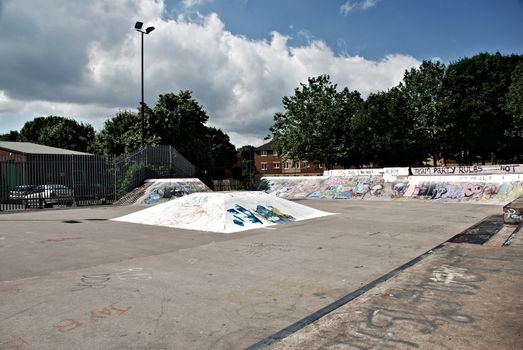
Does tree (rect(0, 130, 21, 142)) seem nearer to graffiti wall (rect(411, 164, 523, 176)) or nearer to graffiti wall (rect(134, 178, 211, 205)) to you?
graffiti wall (rect(134, 178, 211, 205))

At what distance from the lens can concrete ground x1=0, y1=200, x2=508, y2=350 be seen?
412cm

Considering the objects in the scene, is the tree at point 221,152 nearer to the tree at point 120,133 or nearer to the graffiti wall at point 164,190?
the tree at point 120,133

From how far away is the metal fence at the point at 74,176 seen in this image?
2063cm

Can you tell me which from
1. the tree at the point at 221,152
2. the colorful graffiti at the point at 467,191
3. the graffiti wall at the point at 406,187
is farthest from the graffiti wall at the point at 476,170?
the tree at the point at 221,152

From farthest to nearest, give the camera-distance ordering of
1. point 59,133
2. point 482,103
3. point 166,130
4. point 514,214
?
point 59,133 < point 482,103 < point 166,130 < point 514,214

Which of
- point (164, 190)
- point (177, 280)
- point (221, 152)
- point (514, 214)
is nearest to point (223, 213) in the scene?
point (177, 280)

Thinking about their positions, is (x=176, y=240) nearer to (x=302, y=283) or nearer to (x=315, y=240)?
(x=315, y=240)

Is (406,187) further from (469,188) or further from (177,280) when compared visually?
(177,280)

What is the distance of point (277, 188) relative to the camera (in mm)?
34000

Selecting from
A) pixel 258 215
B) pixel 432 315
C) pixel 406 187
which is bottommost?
pixel 432 315

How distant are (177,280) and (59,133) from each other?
5224cm

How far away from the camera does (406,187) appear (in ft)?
90.8

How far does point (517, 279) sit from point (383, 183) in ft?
77.4

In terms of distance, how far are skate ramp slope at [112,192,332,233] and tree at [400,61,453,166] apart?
2904 centimetres
